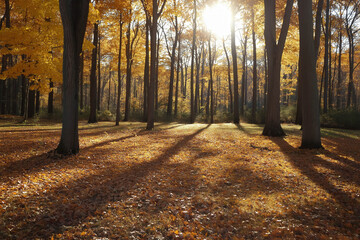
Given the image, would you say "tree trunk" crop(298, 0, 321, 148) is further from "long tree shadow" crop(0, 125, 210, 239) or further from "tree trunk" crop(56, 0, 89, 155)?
"tree trunk" crop(56, 0, 89, 155)

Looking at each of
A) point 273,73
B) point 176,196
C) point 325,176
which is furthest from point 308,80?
point 176,196

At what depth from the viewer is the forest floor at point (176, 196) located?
2.86 metres

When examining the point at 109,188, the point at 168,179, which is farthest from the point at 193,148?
the point at 109,188

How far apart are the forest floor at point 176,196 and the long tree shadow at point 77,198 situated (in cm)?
1

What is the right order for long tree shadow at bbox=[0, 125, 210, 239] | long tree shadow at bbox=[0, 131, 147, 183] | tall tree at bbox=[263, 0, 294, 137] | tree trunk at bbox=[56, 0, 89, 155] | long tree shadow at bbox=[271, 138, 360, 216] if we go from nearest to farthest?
long tree shadow at bbox=[0, 125, 210, 239] < long tree shadow at bbox=[271, 138, 360, 216] < long tree shadow at bbox=[0, 131, 147, 183] < tree trunk at bbox=[56, 0, 89, 155] < tall tree at bbox=[263, 0, 294, 137]

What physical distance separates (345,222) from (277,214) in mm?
903

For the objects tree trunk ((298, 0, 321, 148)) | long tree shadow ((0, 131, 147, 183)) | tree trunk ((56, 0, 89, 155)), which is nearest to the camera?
long tree shadow ((0, 131, 147, 183))

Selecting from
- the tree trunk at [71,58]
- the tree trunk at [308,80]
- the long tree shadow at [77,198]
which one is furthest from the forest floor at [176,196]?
the tree trunk at [308,80]

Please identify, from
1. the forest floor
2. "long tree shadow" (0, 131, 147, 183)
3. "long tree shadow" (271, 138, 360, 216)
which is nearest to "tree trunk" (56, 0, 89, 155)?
"long tree shadow" (0, 131, 147, 183)

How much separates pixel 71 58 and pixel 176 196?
14.8 feet

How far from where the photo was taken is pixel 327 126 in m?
16.0

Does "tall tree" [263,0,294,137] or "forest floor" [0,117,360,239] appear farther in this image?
"tall tree" [263,0,294,137]

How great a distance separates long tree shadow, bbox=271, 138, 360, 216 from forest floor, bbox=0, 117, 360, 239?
2 centimetres

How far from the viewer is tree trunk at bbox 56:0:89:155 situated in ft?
18.3
